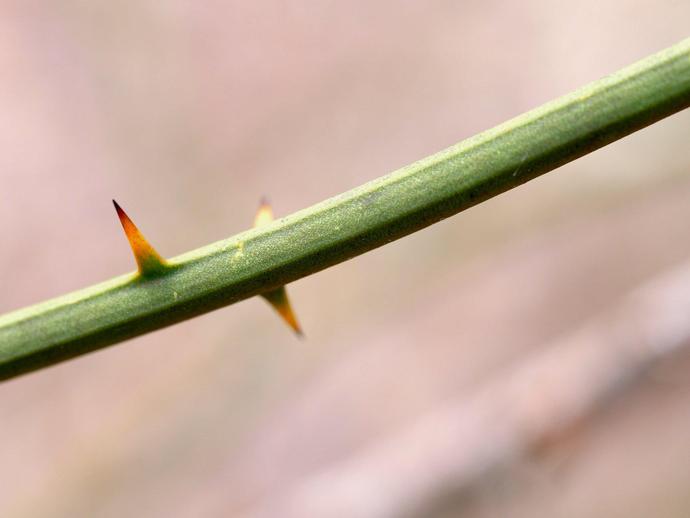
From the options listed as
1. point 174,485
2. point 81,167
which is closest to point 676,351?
point 174,485

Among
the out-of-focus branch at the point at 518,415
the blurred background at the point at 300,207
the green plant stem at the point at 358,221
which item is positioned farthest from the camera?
the blurred background at the point at 300,207

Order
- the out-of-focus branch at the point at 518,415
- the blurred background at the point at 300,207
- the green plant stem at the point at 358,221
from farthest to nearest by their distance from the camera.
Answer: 1. the blurred background at the point at 300,207
2. the out-of-focus branch at the point at 518,415
3. the green plant stem at the point at 358,221

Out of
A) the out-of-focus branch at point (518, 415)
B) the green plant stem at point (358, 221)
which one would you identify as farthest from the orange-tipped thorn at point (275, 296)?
the out-of-focus branch at point (518, 415)

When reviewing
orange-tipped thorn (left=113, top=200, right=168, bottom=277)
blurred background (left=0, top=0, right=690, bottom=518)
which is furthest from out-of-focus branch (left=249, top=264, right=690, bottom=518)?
orange-tipped thorn (left=113, top=200, right=168, bottom=277)

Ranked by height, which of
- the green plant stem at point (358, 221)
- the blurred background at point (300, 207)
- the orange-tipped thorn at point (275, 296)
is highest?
the blurred background at point (300, 207)

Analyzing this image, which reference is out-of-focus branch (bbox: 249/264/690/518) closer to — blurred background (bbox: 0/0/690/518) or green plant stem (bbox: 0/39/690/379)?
blurred background (bbox: 0/0/690/518)

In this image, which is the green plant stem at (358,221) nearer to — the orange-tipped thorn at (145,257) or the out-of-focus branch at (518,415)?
the orange-tipped thorn at (145,257)

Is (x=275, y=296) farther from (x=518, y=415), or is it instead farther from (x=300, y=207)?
(x=300, y=207)
